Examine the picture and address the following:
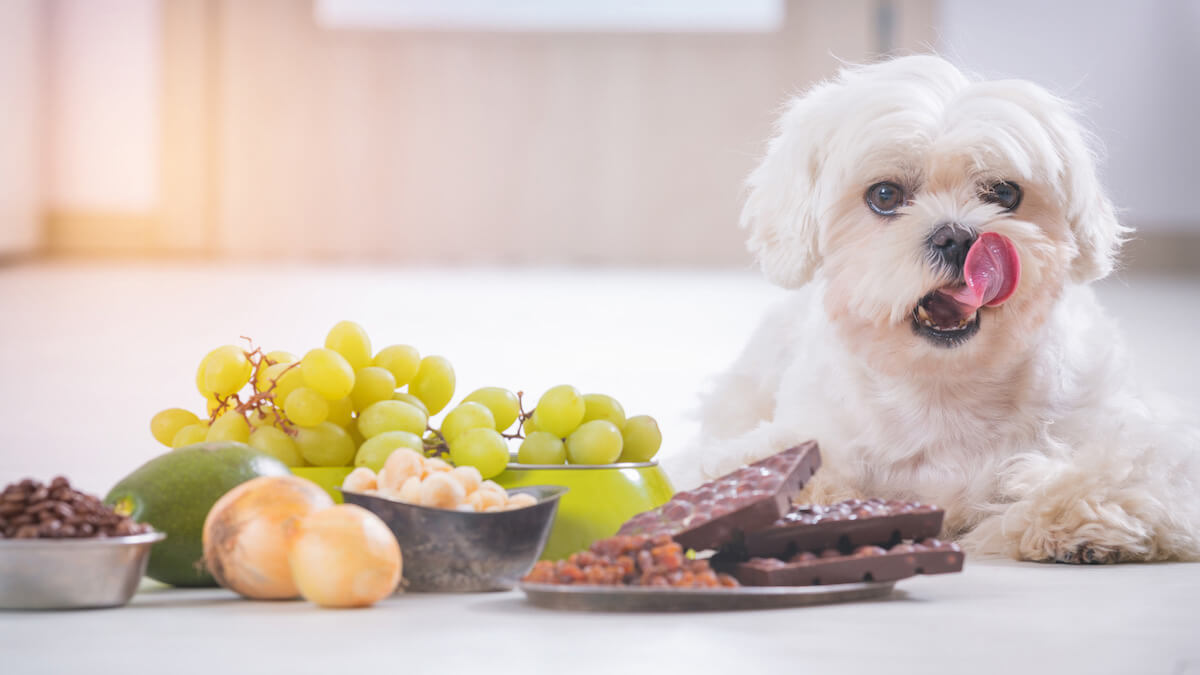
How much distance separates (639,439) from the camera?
1970 mm

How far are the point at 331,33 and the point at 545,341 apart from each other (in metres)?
6.29

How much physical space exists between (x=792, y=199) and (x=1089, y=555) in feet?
2.31

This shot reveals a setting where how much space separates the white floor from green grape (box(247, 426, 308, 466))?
0.23 metres

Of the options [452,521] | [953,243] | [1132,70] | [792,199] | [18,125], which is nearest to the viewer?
[452,521]

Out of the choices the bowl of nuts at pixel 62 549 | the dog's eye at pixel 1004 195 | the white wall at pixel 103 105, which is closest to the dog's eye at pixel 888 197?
the dog's eye at pixel 1004 195

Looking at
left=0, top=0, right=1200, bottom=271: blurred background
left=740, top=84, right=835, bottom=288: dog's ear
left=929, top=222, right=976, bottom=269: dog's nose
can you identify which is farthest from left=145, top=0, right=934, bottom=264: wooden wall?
left=929, top=222, right=976, bottom=269: dog's nose

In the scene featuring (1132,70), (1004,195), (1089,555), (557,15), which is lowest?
(1089,555)

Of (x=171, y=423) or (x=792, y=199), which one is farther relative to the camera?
(x=792, y=199)

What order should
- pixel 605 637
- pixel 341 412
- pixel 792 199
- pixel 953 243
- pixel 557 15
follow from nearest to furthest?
pixel 605 637 → pixel 341 412 → pixel 953 243 → pixel 792 199 → pixel 557 15

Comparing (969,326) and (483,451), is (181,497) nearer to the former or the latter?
(483,451)

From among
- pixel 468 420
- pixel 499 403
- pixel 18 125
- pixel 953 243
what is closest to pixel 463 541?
pixel 468 420

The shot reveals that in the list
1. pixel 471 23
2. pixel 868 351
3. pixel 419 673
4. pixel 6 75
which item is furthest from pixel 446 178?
pixel 419 673

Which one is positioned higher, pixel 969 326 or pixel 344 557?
pixel 969 326

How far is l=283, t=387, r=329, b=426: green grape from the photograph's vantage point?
1850 millimetres
